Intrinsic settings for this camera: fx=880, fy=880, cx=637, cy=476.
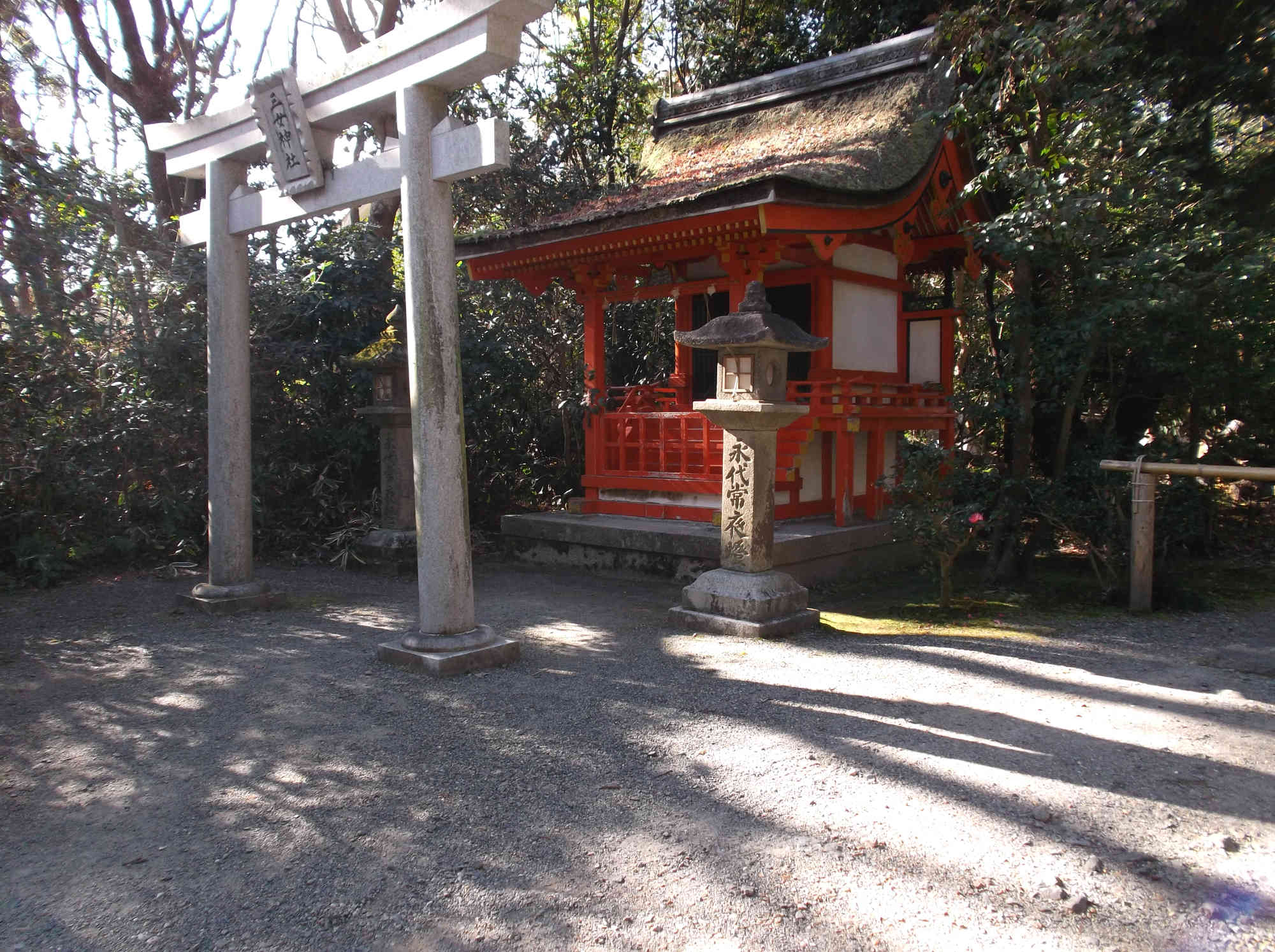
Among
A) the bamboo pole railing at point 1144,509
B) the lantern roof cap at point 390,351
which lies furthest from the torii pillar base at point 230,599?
the bamboo pole railing at point 1144,509

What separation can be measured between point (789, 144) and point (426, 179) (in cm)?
576

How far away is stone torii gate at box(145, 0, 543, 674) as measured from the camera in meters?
4.41

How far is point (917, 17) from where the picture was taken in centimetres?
1092

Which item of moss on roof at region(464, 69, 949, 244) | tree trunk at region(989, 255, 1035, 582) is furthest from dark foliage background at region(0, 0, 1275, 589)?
moss on roof at region(464, 69, 949, 244)

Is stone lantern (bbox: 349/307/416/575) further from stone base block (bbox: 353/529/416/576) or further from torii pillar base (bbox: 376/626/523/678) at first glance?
torii pillar base (bbox: 376/626/523/678)

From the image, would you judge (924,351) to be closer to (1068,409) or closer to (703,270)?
(703,270)

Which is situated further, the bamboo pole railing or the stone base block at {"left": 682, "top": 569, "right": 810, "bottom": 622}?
the bamboo pole railing

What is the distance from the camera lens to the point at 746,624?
18.5 feet

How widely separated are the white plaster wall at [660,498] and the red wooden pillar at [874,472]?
161 centimetres

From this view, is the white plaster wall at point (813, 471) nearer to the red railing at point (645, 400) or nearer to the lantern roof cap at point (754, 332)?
the red railing at point (645, 400)

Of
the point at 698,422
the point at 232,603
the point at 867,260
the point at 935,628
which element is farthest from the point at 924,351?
the point at 232,603

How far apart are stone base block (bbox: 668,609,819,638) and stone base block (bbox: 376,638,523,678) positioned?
4.41ft

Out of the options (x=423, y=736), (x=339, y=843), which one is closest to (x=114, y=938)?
(x=339, y=843)

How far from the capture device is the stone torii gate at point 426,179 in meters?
4.41
